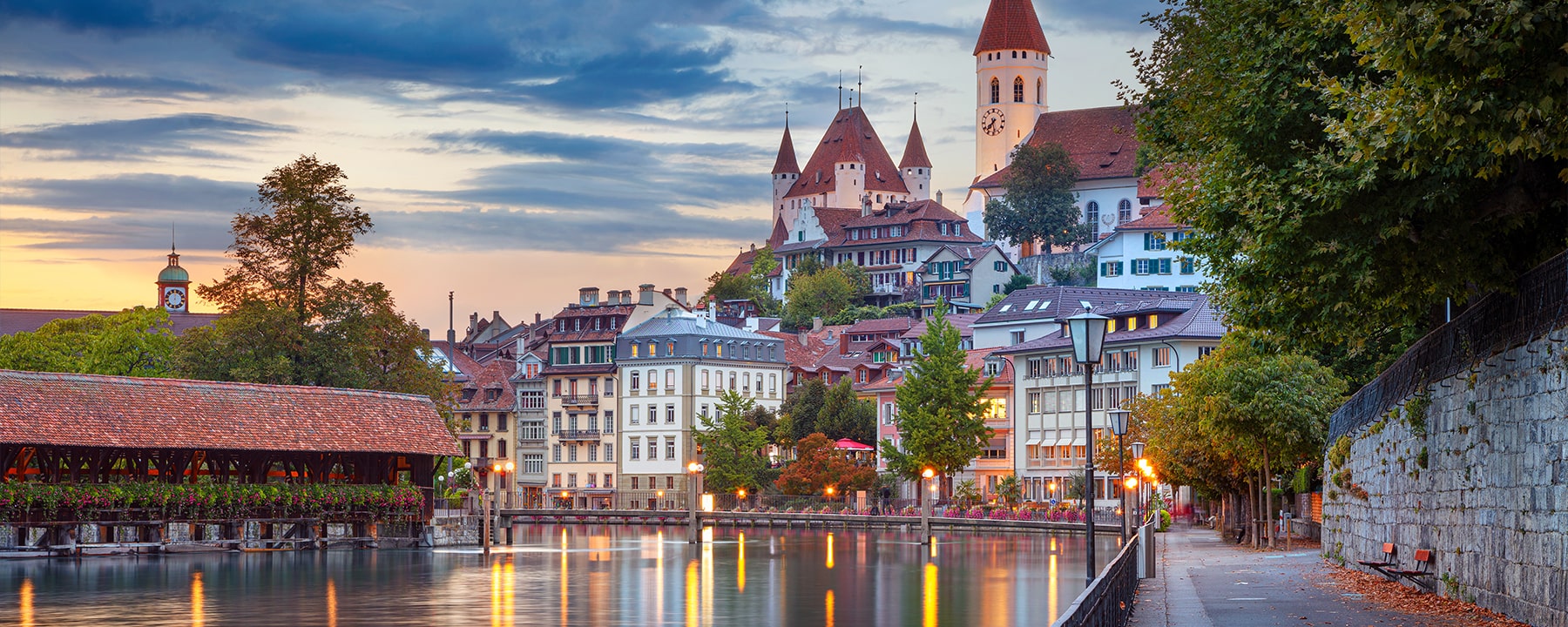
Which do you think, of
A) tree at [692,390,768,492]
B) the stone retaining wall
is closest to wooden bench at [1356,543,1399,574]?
the stone retaining wall

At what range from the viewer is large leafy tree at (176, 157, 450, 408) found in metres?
78.7

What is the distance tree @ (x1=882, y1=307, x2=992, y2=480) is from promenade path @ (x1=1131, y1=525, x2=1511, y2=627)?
152ft

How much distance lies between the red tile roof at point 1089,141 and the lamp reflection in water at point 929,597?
109869 millimetres

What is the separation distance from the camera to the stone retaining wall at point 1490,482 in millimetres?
19906

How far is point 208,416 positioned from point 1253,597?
45280 millimetres

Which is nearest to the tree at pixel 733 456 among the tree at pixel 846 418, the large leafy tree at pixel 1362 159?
the tree at pixel 846 418

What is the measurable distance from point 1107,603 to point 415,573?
4047cm

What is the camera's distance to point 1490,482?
2297cm

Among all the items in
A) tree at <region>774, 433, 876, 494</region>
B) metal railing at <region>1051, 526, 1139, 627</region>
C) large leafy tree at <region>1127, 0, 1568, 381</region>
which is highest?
large leafy tree at <region>1127, 0, 1568, 381</region>

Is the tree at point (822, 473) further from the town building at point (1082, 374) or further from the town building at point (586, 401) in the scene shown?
the town building at point (586, 401)

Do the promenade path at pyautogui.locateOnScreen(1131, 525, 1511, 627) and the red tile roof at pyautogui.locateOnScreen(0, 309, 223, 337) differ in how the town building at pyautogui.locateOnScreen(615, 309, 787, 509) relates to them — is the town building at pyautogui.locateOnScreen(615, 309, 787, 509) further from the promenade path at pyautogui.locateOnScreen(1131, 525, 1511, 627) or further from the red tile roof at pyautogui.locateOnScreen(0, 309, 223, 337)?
the promenade path at pyautogui.locateOnScreen(1131, 525, 1511, 627)

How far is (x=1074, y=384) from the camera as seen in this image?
98.6 meters

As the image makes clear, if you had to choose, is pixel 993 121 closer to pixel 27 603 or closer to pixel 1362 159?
pixel 27 603

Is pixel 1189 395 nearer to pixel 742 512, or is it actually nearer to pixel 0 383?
pixel 0 383
